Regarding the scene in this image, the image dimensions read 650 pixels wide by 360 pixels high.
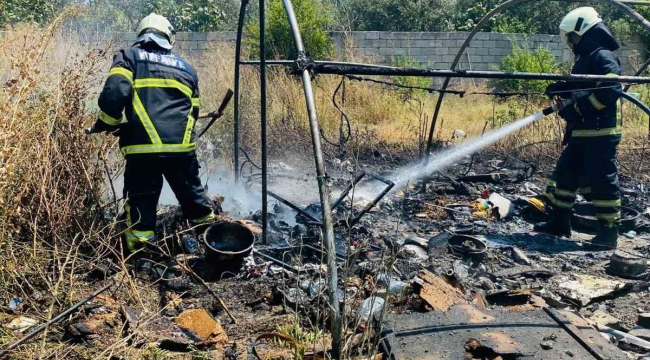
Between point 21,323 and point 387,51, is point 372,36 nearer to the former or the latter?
point 387,51

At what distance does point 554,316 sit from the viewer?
385 cm

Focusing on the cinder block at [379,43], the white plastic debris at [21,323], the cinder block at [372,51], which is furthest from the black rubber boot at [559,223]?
the cinder block at [379,43]

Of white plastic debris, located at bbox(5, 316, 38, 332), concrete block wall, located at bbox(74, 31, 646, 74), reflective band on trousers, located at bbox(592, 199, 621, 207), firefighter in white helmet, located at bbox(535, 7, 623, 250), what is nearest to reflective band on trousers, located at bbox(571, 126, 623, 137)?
firefighter in white helmet, located at bbox(535, 7, 623, 250)

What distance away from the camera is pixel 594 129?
6121 millimetres

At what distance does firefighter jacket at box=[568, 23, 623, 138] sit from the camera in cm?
598

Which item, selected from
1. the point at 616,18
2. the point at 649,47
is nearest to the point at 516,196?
the point at 649,47

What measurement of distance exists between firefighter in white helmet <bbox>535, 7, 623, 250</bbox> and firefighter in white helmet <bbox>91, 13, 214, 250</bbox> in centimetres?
352

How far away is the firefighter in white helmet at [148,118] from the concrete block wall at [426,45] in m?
9.84

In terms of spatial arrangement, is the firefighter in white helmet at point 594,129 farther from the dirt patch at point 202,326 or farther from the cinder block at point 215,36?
the cinder block at point 215,36

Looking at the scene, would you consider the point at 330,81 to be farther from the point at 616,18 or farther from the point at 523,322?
the point at 616,18

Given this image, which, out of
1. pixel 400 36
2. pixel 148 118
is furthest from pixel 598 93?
pixel 400 36

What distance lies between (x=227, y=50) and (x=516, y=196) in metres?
7.92

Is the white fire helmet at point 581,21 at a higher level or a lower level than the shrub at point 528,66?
higher

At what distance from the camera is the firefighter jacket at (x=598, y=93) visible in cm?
598
